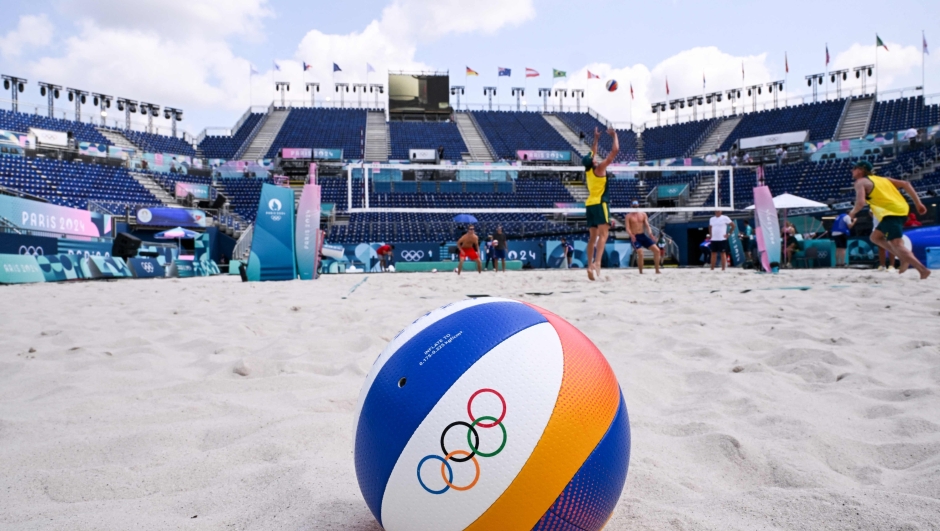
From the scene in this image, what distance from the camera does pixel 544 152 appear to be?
3488cm

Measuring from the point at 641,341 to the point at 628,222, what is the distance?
7480 mm

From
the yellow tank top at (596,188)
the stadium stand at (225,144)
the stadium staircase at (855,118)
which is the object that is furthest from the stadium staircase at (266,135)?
the stadium staircase at (855,118)

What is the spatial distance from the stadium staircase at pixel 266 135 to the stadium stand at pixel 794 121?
26.8 meters

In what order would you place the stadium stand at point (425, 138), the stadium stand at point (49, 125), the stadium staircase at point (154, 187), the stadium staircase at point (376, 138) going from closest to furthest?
the stadium staircase at point (154, 187) → the stadium stand at point (49, 125) → the stadium staircase at point (376, 138) → the stadium stand at point (425, 138)

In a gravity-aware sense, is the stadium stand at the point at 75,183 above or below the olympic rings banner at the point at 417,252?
above

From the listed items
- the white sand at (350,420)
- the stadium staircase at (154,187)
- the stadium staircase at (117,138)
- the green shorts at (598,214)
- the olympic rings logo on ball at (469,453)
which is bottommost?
the white sand at (350,420)

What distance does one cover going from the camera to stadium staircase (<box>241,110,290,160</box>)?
34125 mm

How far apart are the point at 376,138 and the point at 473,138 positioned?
6.14m

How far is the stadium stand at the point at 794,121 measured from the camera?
3206cm

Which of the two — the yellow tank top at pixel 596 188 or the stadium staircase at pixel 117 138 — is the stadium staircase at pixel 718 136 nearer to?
the yellow tank top at pixel 596 188

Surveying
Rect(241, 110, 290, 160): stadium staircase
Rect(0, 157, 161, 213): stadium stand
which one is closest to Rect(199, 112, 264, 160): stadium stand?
Rect(241, 110, 290, 160): stadium staircase

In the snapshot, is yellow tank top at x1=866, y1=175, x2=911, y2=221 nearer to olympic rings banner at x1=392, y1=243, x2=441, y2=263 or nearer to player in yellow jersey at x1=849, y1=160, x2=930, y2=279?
player in yellow jersey at x1=849, y1=160, x2=930, y2=279

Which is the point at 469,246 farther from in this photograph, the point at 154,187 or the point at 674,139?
the point at 674,139

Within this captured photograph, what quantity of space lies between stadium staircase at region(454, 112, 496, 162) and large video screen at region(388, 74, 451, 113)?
1.50 m
